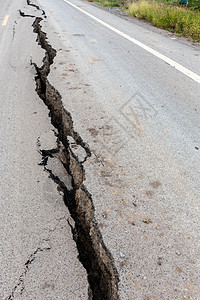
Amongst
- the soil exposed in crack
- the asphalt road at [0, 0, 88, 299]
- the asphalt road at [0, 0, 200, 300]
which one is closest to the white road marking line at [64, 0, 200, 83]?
the asphalt road at [0, 0, 200, 300]

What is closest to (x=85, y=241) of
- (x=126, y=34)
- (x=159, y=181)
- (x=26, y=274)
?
(x=26, y=274)

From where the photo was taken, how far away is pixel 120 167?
6.96 ft

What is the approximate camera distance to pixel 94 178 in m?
1.98

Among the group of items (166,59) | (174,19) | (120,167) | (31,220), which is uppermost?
(174,19)

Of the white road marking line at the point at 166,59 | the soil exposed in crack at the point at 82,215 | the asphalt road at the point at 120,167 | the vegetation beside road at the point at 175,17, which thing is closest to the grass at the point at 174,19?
the vegetation beside road at the point at 175,17

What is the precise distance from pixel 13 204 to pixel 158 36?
5937 mm

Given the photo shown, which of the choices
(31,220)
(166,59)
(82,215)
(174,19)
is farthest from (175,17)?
(31,220)

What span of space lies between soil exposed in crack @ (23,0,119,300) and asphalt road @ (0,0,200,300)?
4 centimetres

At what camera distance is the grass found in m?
6.61

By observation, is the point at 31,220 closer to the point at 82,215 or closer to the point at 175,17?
the point at 82,215

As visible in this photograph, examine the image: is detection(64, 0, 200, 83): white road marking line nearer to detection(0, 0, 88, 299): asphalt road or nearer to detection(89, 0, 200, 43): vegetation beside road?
detection(89, 0, 200, 43): vegetation beside road

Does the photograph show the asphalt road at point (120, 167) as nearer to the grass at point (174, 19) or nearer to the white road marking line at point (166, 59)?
the white road marking line at point (166, 59)

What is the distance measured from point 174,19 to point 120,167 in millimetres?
6790

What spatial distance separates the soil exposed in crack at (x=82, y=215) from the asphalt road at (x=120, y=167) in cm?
4
